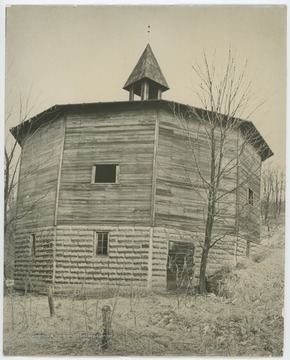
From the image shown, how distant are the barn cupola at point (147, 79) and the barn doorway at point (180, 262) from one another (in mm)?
4868

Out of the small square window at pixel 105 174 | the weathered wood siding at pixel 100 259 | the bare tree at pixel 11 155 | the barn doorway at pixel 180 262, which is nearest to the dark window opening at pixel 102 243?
the weathered wood siding at pixel 100 259

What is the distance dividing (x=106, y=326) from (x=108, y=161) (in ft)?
17.2

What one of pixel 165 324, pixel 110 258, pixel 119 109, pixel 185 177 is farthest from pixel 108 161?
pixel 165 324

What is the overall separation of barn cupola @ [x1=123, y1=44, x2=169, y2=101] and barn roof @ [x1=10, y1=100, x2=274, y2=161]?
0.48 meters

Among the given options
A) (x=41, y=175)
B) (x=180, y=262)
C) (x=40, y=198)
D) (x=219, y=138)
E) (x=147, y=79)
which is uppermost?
(x=147, y=79)

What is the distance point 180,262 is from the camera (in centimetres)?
1385

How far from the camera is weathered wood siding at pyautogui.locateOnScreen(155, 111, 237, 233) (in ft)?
44.3

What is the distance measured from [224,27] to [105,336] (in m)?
8.20

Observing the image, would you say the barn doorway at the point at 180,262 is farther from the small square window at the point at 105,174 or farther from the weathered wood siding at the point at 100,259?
the small square window at the point at 105,174

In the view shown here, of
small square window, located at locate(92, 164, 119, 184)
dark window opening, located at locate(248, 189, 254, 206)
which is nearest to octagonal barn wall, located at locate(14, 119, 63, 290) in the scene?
small square window, located at locate(92, 164, 119, 184)

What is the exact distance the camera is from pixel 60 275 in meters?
13.8

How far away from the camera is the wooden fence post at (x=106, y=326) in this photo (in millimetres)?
10453

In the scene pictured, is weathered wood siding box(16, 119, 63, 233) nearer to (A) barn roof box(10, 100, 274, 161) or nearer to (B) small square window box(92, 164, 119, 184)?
(A) barn roof box(10, 100, 274, 161)

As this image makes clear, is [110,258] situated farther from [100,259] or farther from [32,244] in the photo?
[32,244]
